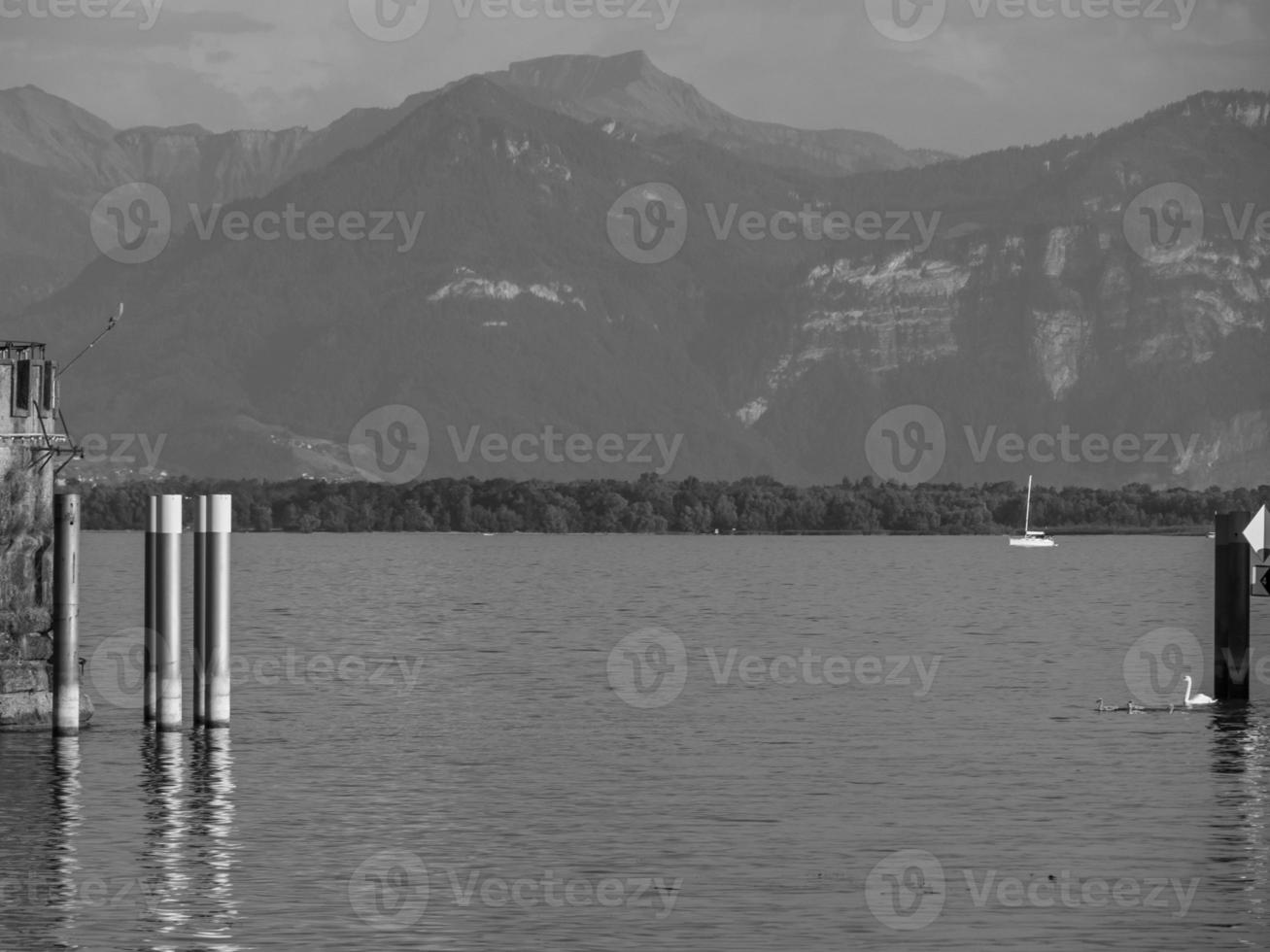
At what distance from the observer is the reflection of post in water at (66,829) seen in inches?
1302

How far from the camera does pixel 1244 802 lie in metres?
44.5

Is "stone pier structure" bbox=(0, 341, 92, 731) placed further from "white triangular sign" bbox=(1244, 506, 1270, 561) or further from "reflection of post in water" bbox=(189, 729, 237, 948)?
"white triangular sign" bbox=(1244, 506, 1270, 561)

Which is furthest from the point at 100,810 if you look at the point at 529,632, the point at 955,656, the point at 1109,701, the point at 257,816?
the point at 529,632

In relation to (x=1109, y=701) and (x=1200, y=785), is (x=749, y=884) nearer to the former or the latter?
(x=1200, y=785)

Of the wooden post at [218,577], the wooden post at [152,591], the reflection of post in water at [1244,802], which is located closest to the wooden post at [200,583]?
the wooden post at [218,577]

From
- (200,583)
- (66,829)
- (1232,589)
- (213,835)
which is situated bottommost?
(213,835)

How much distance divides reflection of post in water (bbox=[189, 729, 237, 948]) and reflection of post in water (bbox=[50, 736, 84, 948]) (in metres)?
1.82

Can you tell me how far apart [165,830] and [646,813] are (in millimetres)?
Result: 9100

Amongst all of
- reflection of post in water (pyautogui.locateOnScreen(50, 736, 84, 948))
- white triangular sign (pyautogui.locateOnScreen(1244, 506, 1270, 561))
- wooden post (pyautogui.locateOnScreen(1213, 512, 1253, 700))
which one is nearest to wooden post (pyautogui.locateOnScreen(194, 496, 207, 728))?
reflection of post in water (pyautogui.locateOnScreen(50, 736, 84, 948))

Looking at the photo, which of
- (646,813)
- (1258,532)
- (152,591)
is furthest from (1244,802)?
(152,591)

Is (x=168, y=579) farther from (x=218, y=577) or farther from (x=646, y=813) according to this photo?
(x=646, y=813)

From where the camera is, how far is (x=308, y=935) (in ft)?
104

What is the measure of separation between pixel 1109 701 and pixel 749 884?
36433 millimetres

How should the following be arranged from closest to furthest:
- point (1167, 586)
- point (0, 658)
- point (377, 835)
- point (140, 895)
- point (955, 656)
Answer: point (140, 895)
point (377, 835)
point (0, 658)
point (955, 656)
point (1167, 586)
